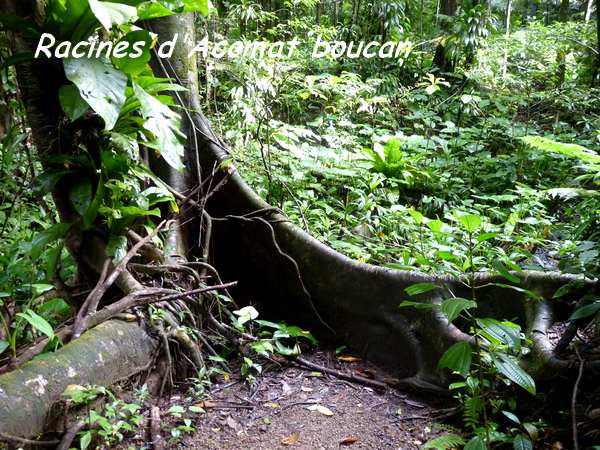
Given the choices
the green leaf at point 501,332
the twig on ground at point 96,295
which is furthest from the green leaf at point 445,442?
the twig on ground at point 96,295

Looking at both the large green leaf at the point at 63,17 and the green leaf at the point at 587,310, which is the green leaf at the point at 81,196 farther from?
the green leaf at the point at 587,310

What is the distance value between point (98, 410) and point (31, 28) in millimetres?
1943

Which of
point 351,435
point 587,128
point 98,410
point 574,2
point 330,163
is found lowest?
point 351,435

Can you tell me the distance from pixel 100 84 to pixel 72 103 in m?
0.18

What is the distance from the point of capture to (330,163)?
18.3 feet

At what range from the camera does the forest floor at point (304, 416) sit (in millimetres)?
2547

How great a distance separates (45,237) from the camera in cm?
287

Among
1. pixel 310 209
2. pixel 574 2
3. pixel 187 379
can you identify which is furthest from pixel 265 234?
pixel 574 2

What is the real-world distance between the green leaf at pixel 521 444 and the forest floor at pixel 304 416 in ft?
1.59

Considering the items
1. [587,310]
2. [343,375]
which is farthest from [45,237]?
[587,310]

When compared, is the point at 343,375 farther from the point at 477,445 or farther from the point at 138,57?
the point at 138,57

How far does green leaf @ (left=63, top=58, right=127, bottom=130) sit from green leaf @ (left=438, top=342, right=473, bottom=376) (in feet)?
6.03

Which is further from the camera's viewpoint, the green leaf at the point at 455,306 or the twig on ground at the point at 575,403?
the twig on ground at the point at 575,403

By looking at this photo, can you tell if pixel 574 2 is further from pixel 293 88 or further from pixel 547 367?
pixel 547 367
